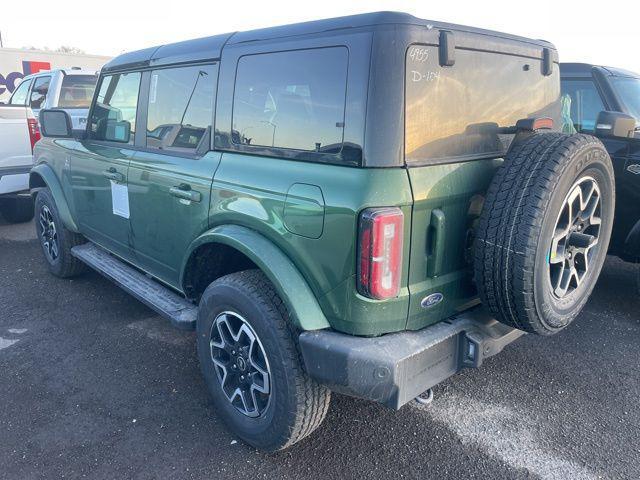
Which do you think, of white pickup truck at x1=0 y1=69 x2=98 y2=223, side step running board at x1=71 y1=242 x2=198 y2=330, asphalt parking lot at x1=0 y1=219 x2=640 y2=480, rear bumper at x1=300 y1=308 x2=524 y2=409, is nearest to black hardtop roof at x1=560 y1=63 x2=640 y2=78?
asphalt parking lot at x1=0 y1=219 x2=640 y2=480

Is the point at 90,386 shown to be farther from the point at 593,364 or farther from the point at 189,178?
the point at 593,364

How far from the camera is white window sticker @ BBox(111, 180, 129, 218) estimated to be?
3514mm

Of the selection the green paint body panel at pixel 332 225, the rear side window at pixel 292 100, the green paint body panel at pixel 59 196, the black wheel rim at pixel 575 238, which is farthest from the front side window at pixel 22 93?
the black wheel rim at pixel 575 238

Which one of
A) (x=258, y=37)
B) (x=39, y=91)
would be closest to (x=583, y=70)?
(x=258, y=37)

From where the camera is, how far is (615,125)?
3.80 meters

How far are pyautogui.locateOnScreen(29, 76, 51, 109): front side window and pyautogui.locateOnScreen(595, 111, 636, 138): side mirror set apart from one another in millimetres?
8233

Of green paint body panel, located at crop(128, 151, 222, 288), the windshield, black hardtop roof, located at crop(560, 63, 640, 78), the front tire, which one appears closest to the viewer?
the front tire

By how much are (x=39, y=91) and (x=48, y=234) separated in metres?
5.01

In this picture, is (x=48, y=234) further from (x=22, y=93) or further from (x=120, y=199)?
(x=22, y=93)

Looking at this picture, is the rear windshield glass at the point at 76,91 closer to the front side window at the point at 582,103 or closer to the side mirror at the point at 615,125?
the front side window at the point at 582,103

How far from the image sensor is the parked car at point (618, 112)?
13.5 ft

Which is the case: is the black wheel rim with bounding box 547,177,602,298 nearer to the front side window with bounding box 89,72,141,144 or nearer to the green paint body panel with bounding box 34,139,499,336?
the green paint body panel with bounding box 34,139,499,336

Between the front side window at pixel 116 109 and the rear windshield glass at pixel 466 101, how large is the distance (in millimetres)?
2184

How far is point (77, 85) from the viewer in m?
8.27
